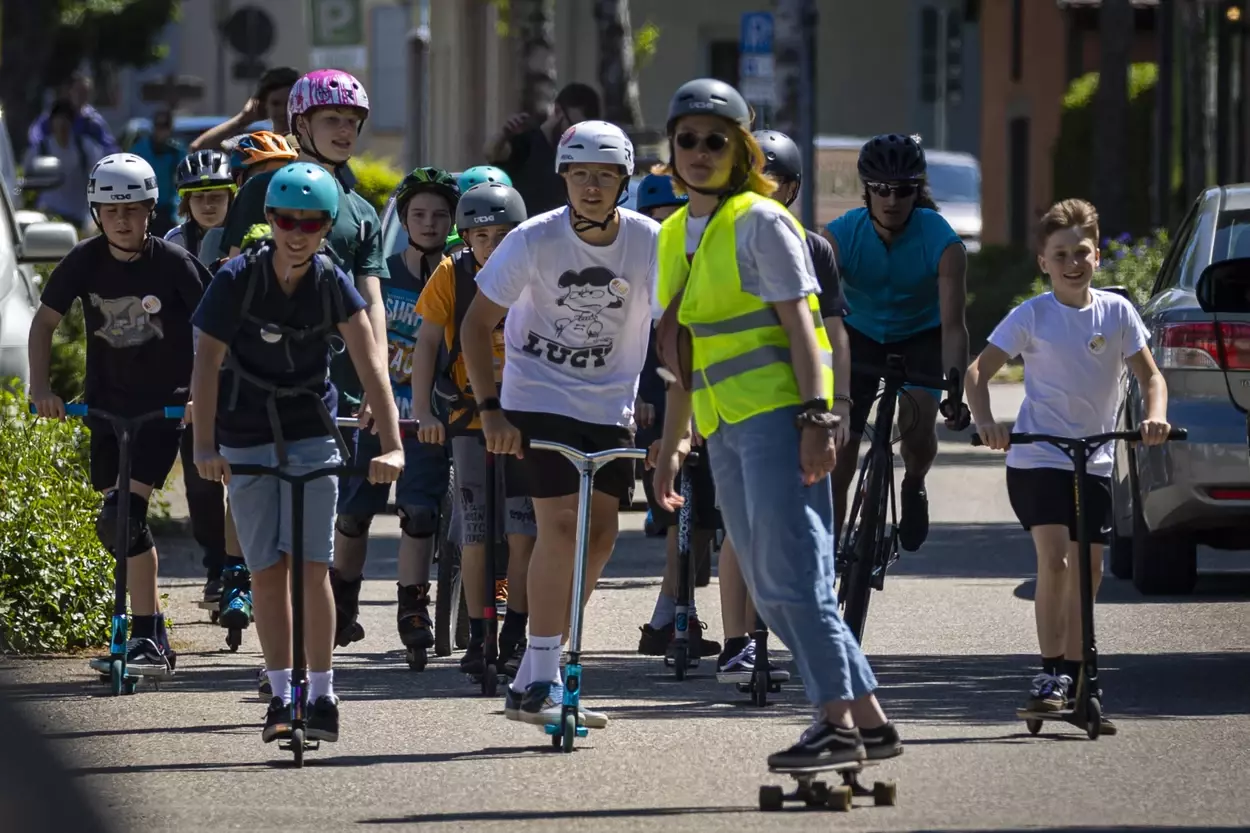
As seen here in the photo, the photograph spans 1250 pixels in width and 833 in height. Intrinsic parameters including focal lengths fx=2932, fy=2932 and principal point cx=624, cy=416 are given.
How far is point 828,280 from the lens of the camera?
9.29 m

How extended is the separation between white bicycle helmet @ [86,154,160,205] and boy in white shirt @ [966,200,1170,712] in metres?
2.96

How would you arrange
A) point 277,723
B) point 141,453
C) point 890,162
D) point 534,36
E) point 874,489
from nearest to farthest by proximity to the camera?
point 277,723, point 874,489, point 141,453, point 890,162, point 534,36

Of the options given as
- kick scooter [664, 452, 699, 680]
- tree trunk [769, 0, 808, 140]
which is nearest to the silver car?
kick scooter [664, 452, 699, 680]

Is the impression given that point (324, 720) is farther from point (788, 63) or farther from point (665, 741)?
point (788, 63)

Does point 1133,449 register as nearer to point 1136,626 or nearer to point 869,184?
point 1136,626

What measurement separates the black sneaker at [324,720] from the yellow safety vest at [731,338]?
58.0 inches

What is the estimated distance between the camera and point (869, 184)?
33.6ft

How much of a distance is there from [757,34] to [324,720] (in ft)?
56.7

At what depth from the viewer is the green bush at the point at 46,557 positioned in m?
10.8

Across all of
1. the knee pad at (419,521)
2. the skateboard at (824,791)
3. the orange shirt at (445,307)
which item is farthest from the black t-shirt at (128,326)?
the skateboard at (824,791)

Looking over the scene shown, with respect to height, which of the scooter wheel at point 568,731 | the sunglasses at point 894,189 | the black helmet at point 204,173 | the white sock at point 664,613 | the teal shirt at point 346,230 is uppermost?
the black helmet at point 204,173

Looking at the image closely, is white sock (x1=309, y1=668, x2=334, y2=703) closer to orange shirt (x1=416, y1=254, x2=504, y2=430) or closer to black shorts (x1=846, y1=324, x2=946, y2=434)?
orange shirt (x1=416, y1=254, x2=504, y2=430)

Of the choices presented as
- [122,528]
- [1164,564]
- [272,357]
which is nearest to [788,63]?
[1164,564]

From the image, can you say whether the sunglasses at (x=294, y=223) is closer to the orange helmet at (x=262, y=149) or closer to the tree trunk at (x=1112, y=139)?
the orange helmet at (x=262, y=149)
